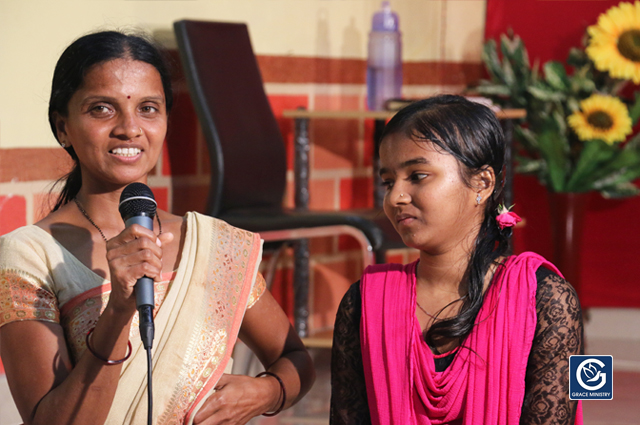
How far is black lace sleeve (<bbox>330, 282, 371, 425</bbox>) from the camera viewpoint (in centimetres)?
140

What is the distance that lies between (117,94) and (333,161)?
2.11 m

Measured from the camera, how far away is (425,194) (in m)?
1.30

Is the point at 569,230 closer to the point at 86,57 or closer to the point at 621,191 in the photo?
the point at 621,191

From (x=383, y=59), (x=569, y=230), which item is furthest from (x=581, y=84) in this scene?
(x=383, y=59)

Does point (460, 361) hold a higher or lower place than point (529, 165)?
lower

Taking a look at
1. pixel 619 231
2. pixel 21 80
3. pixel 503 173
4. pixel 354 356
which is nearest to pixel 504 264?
pixel 503 173

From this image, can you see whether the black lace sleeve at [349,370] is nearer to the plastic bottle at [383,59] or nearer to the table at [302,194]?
the table at [302,194]

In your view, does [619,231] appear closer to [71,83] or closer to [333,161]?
[333,161]

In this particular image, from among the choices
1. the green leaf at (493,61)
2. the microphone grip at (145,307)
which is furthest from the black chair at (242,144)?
the microphone grip at (145,307)

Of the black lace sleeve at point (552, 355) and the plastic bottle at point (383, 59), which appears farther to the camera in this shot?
the plastic bottle at point (383, 59)

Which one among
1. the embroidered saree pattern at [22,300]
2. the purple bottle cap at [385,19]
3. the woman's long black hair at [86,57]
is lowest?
the embroidered saree pattern at [22,300]

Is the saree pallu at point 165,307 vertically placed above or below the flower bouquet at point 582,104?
below

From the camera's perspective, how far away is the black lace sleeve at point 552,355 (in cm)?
126

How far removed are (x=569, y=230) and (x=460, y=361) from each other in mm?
2378
